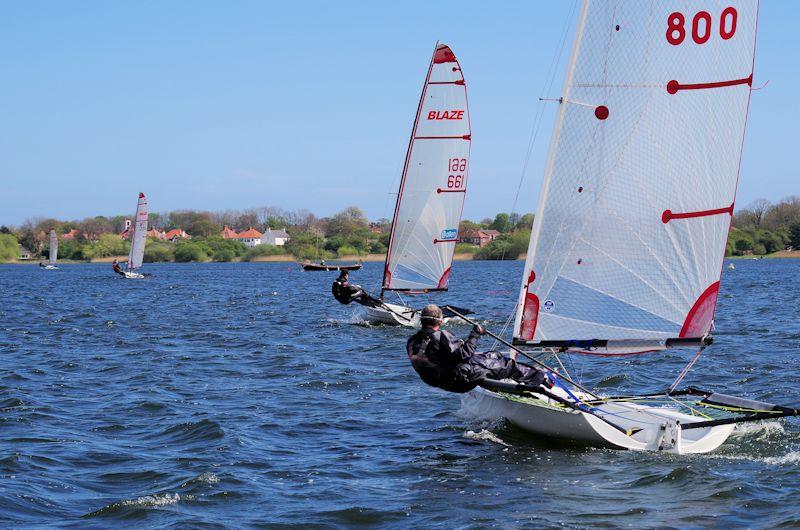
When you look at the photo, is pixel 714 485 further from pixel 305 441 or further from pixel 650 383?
pixel 650 383

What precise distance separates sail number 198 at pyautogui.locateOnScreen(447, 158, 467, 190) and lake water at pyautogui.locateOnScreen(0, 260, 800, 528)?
19.6ft

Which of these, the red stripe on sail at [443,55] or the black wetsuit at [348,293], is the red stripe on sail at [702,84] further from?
the red stripe on sail at [443,55]

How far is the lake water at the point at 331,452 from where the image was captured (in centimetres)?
888

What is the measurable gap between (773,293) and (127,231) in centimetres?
13007

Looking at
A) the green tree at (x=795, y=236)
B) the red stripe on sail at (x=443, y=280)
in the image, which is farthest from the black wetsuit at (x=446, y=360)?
the green tree at (x=795, y=236)

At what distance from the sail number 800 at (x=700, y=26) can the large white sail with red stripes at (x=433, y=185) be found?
49.2 ft

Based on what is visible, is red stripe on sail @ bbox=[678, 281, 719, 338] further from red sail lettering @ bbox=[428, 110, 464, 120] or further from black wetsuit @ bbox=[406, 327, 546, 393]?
red sail lettering @ bbox=[428, 110, 464, 120]

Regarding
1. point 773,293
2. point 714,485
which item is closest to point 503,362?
point 714,485

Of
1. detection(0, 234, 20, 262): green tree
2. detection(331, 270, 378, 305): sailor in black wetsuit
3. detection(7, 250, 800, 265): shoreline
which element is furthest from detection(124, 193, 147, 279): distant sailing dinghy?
detection(0, 234, 20, 262): green tree

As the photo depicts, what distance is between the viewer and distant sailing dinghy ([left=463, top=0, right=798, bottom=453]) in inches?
420

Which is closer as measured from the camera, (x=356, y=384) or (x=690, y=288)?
(x=690, y=288)

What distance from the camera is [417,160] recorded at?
25.8m

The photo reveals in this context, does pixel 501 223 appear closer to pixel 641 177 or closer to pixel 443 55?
pixel 443 55

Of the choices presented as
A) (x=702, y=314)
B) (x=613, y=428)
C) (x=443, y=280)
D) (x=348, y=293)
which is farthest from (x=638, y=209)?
(x=443, y=280)
